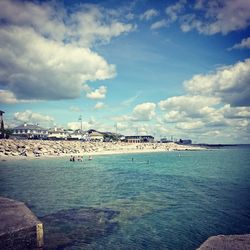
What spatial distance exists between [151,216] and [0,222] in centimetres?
1148

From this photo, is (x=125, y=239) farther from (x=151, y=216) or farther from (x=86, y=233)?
(x=151, y=216)

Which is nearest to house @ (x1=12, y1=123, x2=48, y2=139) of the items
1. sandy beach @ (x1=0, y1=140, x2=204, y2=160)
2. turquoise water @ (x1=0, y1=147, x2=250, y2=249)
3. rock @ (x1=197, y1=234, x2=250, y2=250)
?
sandy beach @ (x1=0, y1=140, x2=204, y2=160)

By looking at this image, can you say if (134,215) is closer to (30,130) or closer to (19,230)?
(19,230)

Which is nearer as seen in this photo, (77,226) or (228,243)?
(228,243)

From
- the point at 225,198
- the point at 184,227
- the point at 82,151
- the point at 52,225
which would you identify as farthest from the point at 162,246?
the point at 82,151

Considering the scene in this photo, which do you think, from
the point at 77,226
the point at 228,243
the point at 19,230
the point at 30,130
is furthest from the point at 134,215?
the point at 30,130

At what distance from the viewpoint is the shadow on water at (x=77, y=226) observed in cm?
1277

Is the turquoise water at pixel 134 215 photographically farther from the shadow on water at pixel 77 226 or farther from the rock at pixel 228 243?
the rock at pixel 228 243

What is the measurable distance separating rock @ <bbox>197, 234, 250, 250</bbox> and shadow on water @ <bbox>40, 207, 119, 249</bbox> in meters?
7.02

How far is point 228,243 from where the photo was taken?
313 inches

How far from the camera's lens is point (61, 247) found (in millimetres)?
12031

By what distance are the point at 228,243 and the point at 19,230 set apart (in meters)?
7.58

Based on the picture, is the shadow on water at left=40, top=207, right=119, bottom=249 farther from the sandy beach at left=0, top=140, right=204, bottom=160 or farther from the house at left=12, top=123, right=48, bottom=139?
the house at left=12, top=123, right=48, bottom=139

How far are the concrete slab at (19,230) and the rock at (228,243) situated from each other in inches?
252
